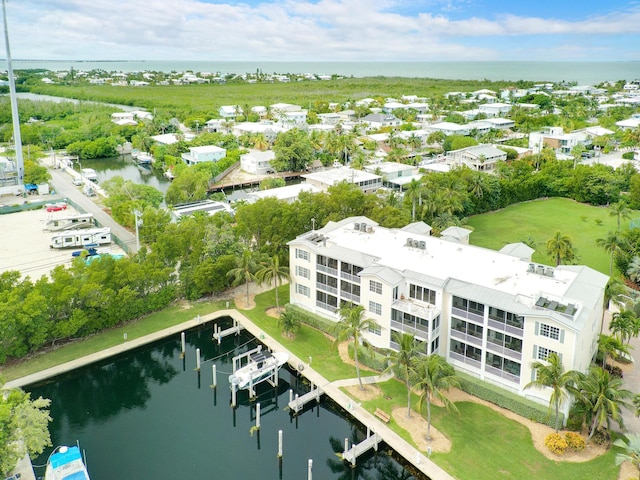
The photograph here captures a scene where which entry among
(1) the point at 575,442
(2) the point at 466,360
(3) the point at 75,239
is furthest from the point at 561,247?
(3) the point at 75,239

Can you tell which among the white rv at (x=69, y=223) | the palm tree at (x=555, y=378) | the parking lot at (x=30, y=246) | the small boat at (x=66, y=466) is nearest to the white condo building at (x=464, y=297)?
the palm tree at (x=555, y=378)

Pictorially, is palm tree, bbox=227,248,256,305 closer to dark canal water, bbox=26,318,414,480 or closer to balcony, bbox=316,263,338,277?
balcony, bbox=316,263,338,277

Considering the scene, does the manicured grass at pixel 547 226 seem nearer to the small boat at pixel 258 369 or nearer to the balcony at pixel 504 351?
the balcony at pixel 504 351

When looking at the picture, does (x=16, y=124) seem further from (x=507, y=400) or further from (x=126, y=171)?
(x=507, y=400)

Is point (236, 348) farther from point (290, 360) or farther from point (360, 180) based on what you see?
point (360, 180)

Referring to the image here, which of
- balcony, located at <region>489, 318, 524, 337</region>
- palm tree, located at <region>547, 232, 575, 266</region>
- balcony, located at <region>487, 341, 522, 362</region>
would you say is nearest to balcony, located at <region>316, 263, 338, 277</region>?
balcony, located at <region>489, 318, 524, 337</region>

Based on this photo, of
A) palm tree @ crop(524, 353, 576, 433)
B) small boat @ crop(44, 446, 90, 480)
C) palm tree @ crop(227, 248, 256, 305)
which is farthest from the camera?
palm tree @ crop(227, 248, 256, 305)
